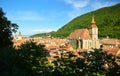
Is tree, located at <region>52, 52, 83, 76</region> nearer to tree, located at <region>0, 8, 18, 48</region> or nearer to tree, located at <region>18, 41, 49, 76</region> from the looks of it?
tree, located at <region>18, 41, 49, 76</region>

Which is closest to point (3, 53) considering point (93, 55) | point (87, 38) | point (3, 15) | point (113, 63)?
point (93, 55)

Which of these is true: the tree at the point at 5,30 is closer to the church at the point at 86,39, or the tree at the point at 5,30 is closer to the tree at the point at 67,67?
the tree at the point at 67,67

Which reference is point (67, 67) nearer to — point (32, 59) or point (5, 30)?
point (32, 59)

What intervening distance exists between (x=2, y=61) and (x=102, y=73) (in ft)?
18.2

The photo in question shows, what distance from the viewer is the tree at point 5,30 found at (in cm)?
2431

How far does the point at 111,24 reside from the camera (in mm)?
183750

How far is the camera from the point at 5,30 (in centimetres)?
2541

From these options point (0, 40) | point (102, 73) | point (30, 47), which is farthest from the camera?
point (0, 40)

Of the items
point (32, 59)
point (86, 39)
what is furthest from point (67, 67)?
point (86, 39)

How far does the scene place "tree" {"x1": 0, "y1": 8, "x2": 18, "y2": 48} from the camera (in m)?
24.3

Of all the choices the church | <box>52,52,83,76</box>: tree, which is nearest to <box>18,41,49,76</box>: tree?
<box>52,52,83,76</box>: tree

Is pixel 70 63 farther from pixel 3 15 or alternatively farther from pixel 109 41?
pixel 109 41

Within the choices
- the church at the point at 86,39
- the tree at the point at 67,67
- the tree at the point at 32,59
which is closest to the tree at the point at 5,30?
the tree at the point at 32,59

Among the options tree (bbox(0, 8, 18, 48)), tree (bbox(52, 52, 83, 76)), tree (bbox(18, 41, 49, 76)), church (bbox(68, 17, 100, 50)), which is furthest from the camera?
church (bbox(68, 17, 100, 50))
